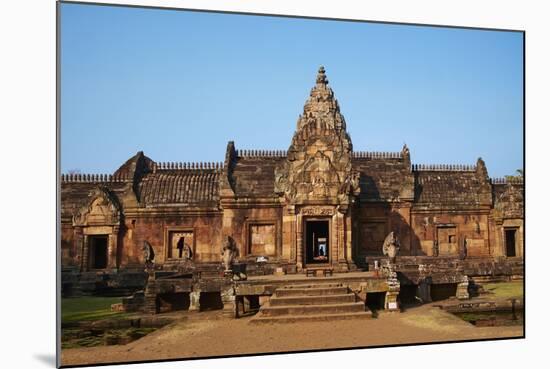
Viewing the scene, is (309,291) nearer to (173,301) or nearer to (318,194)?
(318,194)

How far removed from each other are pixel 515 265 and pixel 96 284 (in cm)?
1079

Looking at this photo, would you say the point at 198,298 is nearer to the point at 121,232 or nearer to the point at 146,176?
the point at 121,232

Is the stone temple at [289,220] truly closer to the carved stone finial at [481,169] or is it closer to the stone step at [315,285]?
the carved stone finial at [481,169]

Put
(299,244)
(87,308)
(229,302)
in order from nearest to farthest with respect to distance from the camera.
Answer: (229,302)
(87,308)
(299,244)

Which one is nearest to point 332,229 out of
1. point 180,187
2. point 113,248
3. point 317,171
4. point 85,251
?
point 317,171

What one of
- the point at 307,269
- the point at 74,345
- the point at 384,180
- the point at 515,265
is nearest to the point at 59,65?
the point at 74,345

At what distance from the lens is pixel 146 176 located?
59.5 ft

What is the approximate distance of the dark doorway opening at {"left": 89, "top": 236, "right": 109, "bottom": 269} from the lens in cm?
1752

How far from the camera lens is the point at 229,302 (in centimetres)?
1284

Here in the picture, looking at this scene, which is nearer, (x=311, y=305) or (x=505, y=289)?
(x=311, y=305)

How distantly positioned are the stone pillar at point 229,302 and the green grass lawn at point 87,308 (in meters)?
2.22

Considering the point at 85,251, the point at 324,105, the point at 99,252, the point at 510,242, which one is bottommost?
the point at 99,252

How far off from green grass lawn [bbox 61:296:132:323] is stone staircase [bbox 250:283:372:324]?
3.31 m

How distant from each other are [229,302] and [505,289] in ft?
23.1
